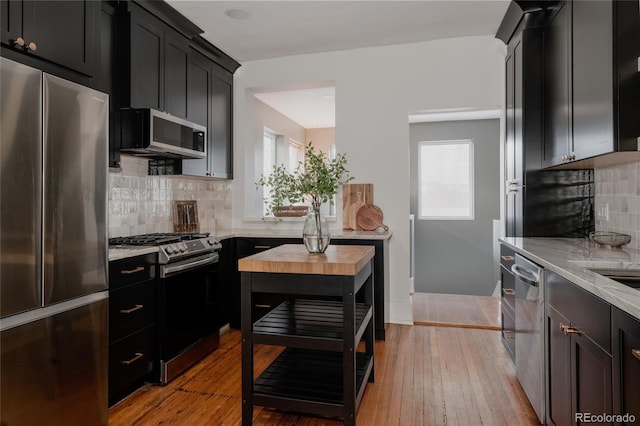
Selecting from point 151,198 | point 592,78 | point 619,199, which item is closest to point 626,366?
point 592,78

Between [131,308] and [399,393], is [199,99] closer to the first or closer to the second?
[131,308]

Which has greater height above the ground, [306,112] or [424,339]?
[306,112]

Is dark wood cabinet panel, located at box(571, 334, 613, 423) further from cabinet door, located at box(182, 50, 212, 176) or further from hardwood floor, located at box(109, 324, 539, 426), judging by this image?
cabinet door, located at box(182, 50, 212, 176)

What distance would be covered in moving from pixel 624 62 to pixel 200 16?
2.97 meters

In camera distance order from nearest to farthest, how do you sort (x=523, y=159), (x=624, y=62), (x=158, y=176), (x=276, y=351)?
1. (x=624, y=62)
2. (x=523, y=159)
3. (x=276, y=351)
4. (x=158, y=176)

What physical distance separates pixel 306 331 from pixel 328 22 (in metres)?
2.66

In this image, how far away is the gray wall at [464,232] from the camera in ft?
19.4

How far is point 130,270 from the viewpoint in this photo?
236 centimetres

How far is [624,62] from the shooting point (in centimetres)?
189

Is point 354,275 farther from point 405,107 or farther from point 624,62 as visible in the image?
point 405,107

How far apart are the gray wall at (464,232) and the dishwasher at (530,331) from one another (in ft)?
11.9

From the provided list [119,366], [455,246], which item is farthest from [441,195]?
[119,366]

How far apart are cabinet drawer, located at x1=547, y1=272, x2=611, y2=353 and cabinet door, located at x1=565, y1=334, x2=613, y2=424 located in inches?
1.6

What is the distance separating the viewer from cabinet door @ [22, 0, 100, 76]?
1775 millimetres
